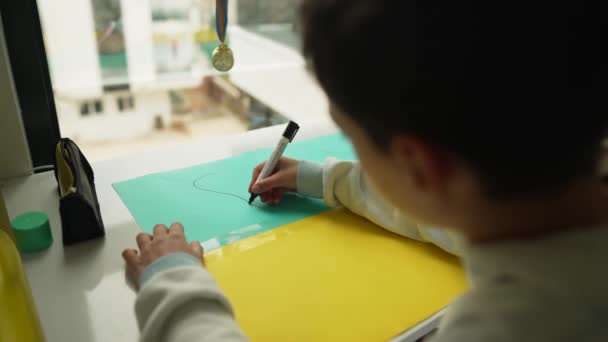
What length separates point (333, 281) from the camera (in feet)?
1.86

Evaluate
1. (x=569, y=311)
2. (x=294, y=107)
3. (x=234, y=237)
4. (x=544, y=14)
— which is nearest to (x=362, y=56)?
(x=544, y=14)

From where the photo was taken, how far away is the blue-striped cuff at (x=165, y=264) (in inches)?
20.1

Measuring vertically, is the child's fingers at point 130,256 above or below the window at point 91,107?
above

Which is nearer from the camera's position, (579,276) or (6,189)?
(579,276)

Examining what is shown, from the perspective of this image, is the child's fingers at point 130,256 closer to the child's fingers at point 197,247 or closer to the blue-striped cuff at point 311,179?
the child's fingers at point 197,247

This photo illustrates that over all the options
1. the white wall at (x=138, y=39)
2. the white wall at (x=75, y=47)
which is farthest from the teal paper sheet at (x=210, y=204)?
the white wall at (x=138, y=39)

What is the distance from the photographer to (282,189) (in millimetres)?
732

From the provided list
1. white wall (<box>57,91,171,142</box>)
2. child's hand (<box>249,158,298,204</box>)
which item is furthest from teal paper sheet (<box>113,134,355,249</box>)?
white wall (<box>57,91,171,142</box>)

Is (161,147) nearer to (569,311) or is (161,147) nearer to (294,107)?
(294,107)

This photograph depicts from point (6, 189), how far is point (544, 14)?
73 cm

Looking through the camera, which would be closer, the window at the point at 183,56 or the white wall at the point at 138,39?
the window at the point at 183,56

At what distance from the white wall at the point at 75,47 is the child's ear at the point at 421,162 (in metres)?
1.12

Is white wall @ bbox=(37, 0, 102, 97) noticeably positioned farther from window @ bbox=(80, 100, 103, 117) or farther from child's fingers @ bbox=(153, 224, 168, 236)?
child's fingers @ bbox=(153, 224, 168, 236)

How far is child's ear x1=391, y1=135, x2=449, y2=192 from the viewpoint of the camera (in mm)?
311
